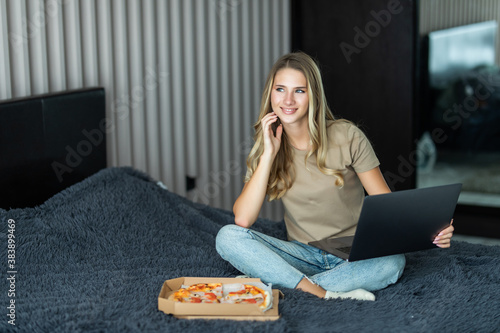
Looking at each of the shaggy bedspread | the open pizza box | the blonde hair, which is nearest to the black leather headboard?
the shaggy bedspread

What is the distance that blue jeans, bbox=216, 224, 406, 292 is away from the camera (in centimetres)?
175

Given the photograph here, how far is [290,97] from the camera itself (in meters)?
1.95

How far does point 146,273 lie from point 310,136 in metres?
0.65

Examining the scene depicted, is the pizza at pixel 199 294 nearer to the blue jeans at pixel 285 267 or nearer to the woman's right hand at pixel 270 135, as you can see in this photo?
the blue jeans at pixel 285 267

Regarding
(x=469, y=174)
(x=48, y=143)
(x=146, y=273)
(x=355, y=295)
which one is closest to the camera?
(x=355, y=295)

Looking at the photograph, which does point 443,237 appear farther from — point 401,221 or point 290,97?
point 290,97

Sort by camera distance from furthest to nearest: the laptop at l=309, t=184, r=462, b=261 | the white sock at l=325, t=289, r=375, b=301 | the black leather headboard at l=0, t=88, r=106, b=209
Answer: the black leather headboard at l=0, t=88, r=106, b=209 < the white sock at l=325, t=289, r=375, b=301 < the laptop at l=309, t=184, r=462, b=261

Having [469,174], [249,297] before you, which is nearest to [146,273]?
[249,297]

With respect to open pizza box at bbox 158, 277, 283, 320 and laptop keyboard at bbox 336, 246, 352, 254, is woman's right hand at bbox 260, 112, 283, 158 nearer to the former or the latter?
laptop keyboard at bbox 336, 246, 352, 254

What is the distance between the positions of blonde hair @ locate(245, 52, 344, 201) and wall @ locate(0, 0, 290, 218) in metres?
0.92

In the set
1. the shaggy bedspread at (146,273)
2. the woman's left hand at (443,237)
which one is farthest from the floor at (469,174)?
the woman's left hand at (443,237)

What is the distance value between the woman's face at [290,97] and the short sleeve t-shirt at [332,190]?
0.38 feet

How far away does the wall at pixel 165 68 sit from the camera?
2.40 m

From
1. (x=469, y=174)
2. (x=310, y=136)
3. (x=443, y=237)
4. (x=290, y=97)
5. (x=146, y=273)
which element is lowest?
(x=469, y=174)
